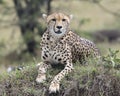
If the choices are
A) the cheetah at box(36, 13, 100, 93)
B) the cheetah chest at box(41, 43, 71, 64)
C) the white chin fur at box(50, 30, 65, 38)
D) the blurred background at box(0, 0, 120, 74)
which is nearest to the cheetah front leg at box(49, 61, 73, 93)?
the cheetah at box(36, 13, 100, 93)

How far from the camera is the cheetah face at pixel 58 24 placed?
26.1 feet

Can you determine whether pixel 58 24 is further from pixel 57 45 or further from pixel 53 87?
pixel 53 87

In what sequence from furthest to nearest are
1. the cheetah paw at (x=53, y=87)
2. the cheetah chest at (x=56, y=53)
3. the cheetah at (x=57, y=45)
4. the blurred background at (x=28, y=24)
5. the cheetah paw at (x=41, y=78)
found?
the blurred background at (x=28, y=24)
the cheetah chest at (x=56, y=53)
the cheetah at (x=57, y=45)
the cheetah paw at (x=41, y=78)
the cheetah paw at (x=53, y=87)

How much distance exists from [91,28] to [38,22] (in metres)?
4.94

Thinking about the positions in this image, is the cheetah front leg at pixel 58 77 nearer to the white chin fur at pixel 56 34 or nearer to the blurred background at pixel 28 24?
the white chin fur at pixel 56 34

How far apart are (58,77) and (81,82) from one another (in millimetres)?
331

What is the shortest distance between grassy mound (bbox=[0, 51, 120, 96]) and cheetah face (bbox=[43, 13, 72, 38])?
0.55 metres

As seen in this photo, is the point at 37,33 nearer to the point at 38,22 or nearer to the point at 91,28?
the point at 38,22

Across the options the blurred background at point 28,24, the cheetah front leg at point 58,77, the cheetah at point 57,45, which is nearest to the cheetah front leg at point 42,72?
the cheetah at point 57,45

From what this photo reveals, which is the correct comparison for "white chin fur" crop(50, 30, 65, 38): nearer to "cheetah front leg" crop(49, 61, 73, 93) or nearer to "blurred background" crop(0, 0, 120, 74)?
"cheetah front leg" crop(49, 61, 73, 93)

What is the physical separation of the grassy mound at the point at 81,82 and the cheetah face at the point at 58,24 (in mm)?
551

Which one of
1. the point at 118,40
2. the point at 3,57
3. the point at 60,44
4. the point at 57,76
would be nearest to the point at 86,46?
the point at 60,44

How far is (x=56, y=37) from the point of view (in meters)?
8.12

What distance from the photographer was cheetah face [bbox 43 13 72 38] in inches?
313
